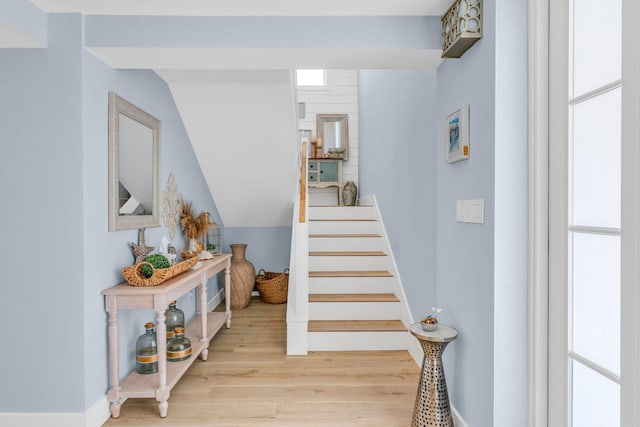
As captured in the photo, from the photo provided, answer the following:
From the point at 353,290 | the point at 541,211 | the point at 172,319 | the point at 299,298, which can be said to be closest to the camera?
the point at 541,211

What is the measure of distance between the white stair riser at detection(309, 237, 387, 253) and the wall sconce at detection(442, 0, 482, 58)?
2.54 metres

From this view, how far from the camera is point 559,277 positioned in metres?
1.50

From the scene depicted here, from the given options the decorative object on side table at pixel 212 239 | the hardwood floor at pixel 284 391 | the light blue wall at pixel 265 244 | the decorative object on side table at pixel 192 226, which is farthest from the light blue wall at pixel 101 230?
the light blue wall at pixel 265 244

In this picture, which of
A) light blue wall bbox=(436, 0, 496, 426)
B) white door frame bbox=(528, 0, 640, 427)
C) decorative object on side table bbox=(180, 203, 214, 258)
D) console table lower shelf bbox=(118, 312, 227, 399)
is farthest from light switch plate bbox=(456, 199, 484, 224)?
decorative object on side table bbox=(180, 203, 214, 258)

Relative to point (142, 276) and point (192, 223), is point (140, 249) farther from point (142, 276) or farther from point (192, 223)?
point (192, 223)

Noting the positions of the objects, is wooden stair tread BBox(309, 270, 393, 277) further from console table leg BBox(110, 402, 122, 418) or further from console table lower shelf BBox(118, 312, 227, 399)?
console table leg BBox(110, 402, 122, 418)

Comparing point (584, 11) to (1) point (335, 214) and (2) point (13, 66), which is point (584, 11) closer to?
(2) point (13, 66)

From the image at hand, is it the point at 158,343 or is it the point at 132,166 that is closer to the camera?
the point at 158,343

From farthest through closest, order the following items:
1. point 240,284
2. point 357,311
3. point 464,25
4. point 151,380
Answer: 1. point 240,284
2. point 357,311
3. point 151,380
4. point 464,25

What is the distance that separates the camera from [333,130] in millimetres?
Answer: 5938

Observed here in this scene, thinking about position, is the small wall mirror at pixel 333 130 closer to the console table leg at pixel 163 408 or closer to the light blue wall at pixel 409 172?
the light blue wall at pixel 409 172

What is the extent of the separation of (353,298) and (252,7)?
94.1 inches

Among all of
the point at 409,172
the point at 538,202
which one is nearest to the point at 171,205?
the point at 409,172

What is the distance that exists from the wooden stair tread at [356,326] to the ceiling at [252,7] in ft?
7.34
